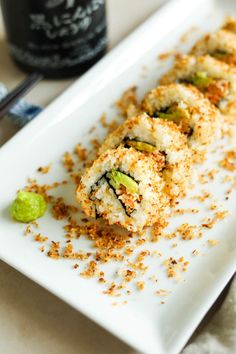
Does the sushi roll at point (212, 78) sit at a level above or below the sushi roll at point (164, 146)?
below

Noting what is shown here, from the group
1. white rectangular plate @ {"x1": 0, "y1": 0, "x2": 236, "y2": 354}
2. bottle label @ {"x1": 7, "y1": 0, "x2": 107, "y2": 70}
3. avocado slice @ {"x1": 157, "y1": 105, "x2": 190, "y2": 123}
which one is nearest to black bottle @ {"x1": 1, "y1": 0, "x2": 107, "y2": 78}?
bottle label @ {"x1": 7, "y1": 0, "x2": 107, "y2": 70}

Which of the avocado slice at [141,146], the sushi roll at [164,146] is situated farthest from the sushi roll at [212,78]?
the avocado slice at [141,146]

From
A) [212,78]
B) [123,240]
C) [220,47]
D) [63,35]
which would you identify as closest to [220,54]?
[220,47]

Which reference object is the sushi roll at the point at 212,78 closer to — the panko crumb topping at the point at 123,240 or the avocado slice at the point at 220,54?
the avocado slice at the point at 220,54

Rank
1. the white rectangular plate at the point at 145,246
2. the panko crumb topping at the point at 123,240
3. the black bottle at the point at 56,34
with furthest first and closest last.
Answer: the black bottle at the point at 56,34
the panko crumb topping at the point at 123,240
the white rectangular plate at the point at 145,246

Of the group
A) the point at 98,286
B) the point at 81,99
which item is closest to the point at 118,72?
the point at 81,99

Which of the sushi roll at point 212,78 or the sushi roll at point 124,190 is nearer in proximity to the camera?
the sushi roll at point 124,190
